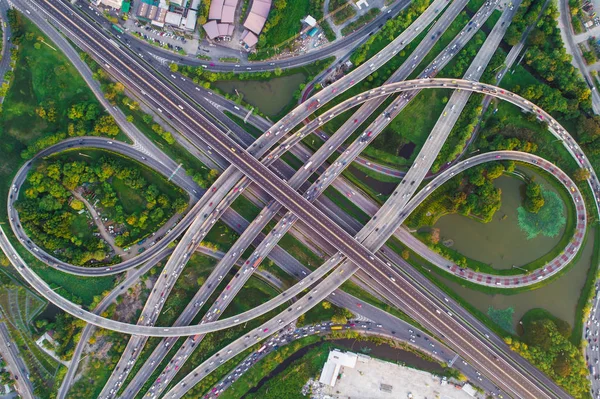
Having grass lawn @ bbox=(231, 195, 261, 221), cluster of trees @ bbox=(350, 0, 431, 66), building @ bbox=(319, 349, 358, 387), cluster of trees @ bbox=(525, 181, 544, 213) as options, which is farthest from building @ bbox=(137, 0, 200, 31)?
cluster of trees @ bbox=(525, 181, 544, 213)

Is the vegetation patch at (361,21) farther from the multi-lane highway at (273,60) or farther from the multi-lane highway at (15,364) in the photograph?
the multi-lane highway at (15,364)

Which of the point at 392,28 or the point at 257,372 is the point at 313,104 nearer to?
the point at 392,28

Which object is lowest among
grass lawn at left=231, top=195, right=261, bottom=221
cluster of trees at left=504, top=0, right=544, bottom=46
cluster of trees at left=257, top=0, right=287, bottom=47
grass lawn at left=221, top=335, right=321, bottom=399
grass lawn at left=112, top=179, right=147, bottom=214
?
grass lawn at left=221, top=335, right=321, bottom=399

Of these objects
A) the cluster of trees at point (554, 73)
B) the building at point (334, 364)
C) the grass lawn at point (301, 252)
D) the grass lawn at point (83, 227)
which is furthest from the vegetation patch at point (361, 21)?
the building at point (334, 364)

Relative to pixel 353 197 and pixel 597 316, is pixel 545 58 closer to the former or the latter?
pixel 353 197

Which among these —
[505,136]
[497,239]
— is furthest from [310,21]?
[497,239]

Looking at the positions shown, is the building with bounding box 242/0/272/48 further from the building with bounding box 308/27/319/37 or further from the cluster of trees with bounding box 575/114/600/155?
the cluster of trees with bounding box 575/114/600/155
